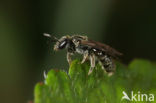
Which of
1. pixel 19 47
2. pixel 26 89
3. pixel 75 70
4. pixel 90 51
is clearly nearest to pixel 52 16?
pixel 19 47

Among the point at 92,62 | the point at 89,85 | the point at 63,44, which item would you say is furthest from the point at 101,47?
the point at 89,85

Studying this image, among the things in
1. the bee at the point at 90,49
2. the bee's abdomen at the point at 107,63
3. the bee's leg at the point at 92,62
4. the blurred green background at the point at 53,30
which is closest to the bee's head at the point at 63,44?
the bee at the point at 90,49

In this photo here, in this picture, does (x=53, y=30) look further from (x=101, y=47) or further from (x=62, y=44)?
(x=101, y=47)

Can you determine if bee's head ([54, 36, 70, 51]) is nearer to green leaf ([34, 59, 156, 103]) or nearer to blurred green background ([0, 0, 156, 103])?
green leaf ([34, 59, 156, 103])

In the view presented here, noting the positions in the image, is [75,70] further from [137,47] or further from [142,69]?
[137,47]

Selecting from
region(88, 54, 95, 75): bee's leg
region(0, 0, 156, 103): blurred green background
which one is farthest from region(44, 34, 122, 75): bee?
region(0, 0, 156, 103): blurred green background

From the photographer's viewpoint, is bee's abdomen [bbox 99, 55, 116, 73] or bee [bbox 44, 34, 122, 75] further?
bee [bbox 44, 34, 122, 75]

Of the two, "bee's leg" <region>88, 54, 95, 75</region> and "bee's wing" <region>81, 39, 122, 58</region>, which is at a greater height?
"bee's wing" <region>81, 39, 122, 58</region>
